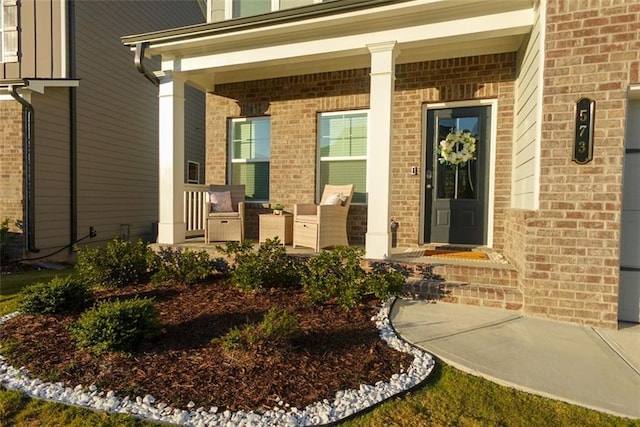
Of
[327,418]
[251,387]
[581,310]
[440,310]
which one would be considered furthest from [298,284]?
[581,310]

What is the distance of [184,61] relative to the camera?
5406mm

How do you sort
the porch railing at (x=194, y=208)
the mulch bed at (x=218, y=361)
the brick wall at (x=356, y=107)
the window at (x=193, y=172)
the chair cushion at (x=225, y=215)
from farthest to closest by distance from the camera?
the window at (x=193, y=172), the porch railing at (x=194, y=208), the chair cushion at (x=225, y=215), the brick wall at (x=356, y=107), the mulch bed at (x=218, y=361)

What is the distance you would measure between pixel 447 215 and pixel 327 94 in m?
2.62

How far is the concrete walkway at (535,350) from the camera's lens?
2.36 metres

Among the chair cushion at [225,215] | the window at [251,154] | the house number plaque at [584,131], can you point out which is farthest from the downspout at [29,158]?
the house number plaque at [584,131]

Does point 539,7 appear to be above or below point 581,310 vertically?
above

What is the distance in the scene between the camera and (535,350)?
2912mm

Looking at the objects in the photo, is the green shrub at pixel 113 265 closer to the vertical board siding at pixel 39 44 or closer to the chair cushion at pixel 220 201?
the chair cushion at pixel 220 201

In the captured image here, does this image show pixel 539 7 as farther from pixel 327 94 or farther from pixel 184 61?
pixel 184 61

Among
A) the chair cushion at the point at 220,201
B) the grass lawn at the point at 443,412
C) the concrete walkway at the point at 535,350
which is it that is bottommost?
the grass lawn at the point at 443,412

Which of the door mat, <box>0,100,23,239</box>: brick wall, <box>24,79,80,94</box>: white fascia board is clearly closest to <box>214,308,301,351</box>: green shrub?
the door mat

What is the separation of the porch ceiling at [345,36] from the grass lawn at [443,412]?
3.64 m

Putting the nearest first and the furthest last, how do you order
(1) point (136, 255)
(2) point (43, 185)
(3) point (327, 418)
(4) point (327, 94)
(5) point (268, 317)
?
1. (3) point (327, 418)
2. (5) point (268, 317)
3. (1) point (136, 255)
4. (4) point (327, 94)
5. (2) point (43, 185)

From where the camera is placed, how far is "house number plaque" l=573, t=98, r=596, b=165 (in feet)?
11.4
